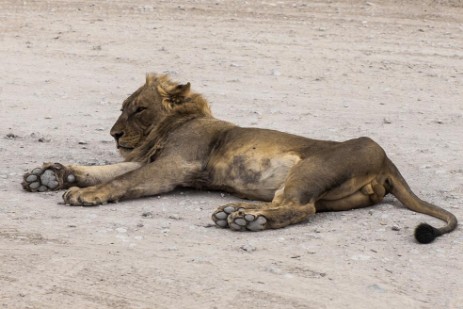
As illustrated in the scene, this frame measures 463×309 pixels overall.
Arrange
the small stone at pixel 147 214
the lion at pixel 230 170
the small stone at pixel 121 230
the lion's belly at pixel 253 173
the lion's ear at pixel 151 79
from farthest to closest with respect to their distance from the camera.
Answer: the lion's ear at pixel 151 79, the lion's belly at pixel 253 173, the small stone at pixel 147 214, the lion at pixel 230 170, the small stone at pixel 121 230

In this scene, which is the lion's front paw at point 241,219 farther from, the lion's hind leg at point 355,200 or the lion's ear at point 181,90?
the lion's ear at point 181,90

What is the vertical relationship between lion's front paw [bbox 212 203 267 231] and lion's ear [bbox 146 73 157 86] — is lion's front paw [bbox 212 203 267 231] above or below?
below

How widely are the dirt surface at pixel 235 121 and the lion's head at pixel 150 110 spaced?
0.45 m

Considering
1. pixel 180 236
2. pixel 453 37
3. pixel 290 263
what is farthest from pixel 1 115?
pixel 453 37

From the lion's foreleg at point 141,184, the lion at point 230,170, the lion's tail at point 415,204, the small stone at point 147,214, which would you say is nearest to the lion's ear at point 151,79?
the lion at point 230,170

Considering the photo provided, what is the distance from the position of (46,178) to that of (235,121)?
8.78 ft

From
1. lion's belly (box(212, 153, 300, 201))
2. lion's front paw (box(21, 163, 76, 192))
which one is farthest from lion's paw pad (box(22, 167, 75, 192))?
lion's belly (box(212, 153, 300, 201))

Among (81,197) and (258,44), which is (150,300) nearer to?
(81,197)

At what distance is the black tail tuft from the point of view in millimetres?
5641

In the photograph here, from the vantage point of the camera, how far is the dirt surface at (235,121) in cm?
501

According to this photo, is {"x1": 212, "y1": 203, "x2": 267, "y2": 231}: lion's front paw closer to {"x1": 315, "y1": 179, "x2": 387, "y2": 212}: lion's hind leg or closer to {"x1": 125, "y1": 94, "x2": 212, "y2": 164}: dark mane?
{"x1": 315, "y1": 179, "x2": 387, "y2": 212}: lion's hind leg

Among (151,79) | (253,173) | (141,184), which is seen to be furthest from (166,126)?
(253,173)

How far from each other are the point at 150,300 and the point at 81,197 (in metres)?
1.77

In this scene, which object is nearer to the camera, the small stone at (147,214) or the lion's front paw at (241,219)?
the lion's front paw at (241,219)
